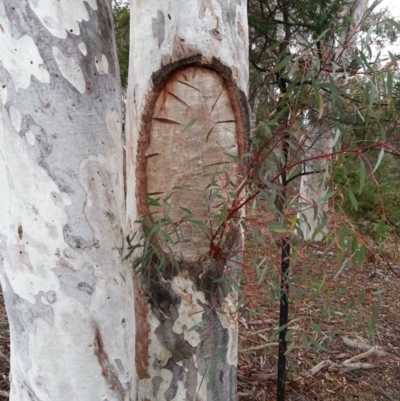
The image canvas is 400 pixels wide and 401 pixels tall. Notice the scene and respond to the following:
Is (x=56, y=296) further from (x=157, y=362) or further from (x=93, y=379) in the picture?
(x=157, y=362)

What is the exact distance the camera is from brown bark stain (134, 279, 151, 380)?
142cm

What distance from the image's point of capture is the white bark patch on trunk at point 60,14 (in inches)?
37.9

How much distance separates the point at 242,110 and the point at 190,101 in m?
0.18

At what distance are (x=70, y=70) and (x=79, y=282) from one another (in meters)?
0.50

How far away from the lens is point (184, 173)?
1.38 metres

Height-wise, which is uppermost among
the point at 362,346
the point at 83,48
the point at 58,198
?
the point at 83,48

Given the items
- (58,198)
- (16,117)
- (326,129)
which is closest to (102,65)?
(16,117)

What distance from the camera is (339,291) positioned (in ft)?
4.82

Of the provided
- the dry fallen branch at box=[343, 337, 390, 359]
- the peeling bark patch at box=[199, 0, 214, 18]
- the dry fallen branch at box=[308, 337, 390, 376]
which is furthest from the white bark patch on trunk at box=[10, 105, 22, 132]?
the dry fallen branch at box=[343, 337, 390, 359]

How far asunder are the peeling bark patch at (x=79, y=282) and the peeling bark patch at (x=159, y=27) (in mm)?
746

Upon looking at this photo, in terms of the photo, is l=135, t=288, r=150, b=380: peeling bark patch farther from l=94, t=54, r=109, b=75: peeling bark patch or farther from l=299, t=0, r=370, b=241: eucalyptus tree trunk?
l=94, t=54, r=109, b=75: peeling bark patch

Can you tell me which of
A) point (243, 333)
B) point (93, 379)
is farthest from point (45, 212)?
point (243, 333)

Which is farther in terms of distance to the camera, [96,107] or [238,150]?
[238,150]

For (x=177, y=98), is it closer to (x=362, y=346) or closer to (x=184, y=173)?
(x=184, y=173)
